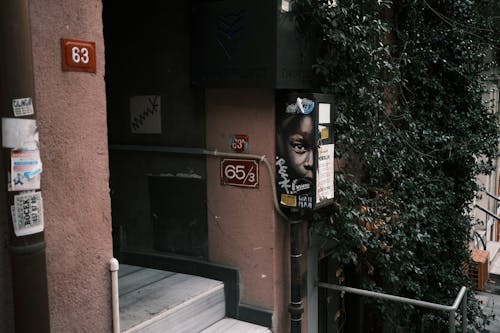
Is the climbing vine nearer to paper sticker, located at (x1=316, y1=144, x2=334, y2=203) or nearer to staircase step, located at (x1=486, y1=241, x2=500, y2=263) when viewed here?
paper sticker, located at (x1=316, y1=144, x2=334, y2=203)

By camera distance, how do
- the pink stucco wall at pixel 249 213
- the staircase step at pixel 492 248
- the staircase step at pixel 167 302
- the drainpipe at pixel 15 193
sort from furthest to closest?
the staircase step at pixel 492 248, the pink stucco wall at pixel 249 213, the staircase step at pixel 167 302, the drainpipe at pixel 15 193

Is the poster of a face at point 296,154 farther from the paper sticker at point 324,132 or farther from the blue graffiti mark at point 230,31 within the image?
the blue graffiti mark at point 230,31

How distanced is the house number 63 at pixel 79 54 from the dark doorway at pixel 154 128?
1858 millimetres

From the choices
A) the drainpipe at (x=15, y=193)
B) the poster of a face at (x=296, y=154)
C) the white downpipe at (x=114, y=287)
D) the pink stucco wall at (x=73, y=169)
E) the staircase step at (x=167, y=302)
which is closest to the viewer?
the drainpipe at (x=15, y=193)

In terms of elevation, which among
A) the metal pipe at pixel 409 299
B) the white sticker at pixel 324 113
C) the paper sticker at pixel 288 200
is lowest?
the metal pipe at pixel 409 299

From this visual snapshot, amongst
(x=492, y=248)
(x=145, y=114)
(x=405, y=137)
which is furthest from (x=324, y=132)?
(x=492, y=248)

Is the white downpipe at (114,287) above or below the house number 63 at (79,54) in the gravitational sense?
below

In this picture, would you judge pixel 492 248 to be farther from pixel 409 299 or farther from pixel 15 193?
pixel 15 193

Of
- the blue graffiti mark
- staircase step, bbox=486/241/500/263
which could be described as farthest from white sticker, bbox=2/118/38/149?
staircase step, bbox=486/241/500/263

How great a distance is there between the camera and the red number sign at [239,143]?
4.46 m

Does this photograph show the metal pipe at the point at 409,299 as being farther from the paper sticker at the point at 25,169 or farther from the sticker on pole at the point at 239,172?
the paper sticker at the point at 25,169

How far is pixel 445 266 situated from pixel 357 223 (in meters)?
2.69

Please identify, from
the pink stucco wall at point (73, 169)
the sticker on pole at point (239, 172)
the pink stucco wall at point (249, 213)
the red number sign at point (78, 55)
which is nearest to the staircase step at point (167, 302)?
the pink stucco wall at point (249, 213)

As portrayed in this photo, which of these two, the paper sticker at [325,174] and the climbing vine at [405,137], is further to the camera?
the climbing vine at [405,137]
